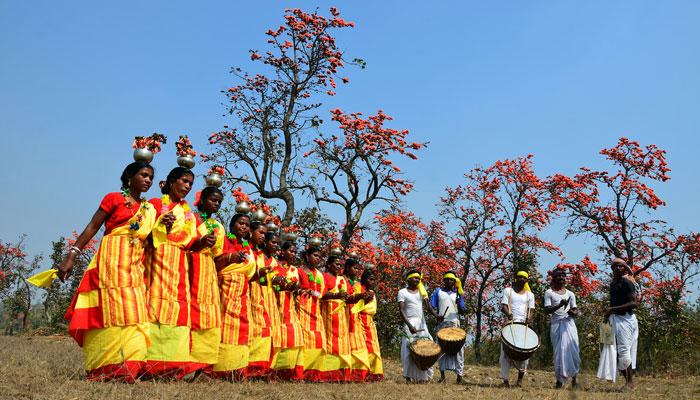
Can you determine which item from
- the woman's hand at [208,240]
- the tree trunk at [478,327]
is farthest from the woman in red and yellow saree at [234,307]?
the tree trunk at [478,327]

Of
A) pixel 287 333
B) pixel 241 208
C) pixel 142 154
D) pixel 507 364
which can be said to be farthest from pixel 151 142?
pixel 507 364

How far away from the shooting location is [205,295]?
598cm

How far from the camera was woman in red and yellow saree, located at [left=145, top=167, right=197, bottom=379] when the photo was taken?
5.40 m

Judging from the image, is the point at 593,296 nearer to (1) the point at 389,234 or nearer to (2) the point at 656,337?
(2) the point at 656,337

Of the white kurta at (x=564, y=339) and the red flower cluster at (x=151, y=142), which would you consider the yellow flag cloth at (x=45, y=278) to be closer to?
the red flower cluster at (x=151, y=142)

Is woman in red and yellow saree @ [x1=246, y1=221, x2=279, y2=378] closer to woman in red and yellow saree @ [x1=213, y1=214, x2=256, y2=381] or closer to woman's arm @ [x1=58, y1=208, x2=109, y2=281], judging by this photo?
woman in red and yellow saree @ [x1=213, y1=214, x2=256, y2=381]

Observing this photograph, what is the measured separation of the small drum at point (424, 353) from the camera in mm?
9258

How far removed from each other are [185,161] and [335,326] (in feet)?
11.8

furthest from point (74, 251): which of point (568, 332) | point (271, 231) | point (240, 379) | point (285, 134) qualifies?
point (285, 134)

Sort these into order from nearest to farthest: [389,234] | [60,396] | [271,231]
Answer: [60,396], [271,231], [389,234]

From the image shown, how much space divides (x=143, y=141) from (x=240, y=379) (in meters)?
2.45

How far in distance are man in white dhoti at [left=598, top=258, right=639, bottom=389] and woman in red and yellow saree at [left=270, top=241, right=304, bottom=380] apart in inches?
174

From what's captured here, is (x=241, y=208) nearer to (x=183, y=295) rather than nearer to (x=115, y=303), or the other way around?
(x=183, y=295)

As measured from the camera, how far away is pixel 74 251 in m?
5.12
